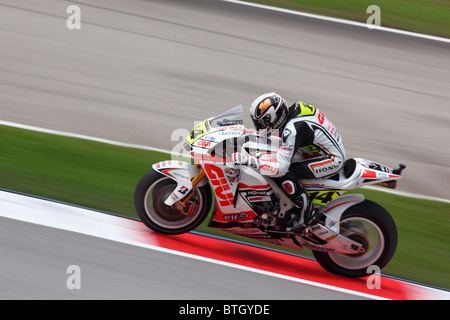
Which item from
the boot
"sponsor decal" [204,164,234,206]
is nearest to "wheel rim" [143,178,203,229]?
"sponsor decal" [204,164,234,206]

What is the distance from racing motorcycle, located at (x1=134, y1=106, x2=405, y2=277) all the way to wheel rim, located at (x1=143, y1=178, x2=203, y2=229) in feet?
0.04

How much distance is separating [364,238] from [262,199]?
3.82 feet

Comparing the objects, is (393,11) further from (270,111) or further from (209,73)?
(270,111)

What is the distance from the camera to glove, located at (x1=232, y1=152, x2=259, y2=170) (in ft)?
20.2

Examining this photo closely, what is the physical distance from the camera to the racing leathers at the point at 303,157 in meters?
6.12

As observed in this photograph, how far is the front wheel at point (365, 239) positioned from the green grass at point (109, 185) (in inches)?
15.6

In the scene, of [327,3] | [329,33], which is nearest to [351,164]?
[329,33]

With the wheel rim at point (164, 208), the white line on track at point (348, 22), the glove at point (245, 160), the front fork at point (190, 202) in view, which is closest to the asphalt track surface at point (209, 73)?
the white line on track at point (348, 22)

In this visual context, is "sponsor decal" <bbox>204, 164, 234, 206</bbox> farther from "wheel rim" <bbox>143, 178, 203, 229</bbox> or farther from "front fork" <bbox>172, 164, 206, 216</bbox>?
"wheel rim" <bbox>143, 178, 203, 229</bbox>

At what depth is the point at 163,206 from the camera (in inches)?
265

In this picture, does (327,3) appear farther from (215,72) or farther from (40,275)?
(40,275)

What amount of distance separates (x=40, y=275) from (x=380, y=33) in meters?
10.2

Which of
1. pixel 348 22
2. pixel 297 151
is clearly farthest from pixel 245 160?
pixel 348 22

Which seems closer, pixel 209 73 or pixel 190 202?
pixel 190 202
